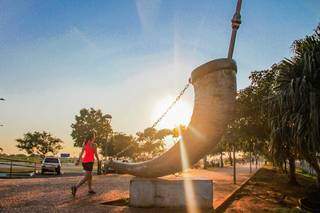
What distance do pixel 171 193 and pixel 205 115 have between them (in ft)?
6.32

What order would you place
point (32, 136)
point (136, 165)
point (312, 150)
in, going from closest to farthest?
point (136, 165)
point (312, 150)
point (32, 136)

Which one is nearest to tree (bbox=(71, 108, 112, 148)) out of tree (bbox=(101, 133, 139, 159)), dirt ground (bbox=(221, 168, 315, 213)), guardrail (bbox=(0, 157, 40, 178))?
tree (bbox=(101, 133, 139, 159))

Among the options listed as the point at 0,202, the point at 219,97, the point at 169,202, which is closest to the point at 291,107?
the point at 219,97

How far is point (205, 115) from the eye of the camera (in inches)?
252

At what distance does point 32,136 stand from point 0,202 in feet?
241

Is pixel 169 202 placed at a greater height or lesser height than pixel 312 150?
lesser

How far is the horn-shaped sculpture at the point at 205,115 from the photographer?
622 cm

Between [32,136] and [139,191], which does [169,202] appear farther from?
[32,136]

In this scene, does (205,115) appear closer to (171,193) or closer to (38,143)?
(171,193)

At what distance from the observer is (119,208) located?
Answer: 21.0 ft

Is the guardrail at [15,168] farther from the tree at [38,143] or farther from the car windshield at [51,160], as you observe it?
the tree at [38,143]

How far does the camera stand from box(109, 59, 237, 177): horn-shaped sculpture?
6.22 meters

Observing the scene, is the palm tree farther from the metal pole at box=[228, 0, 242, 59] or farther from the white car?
the white car

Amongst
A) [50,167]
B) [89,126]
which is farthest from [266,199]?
[89,126]
